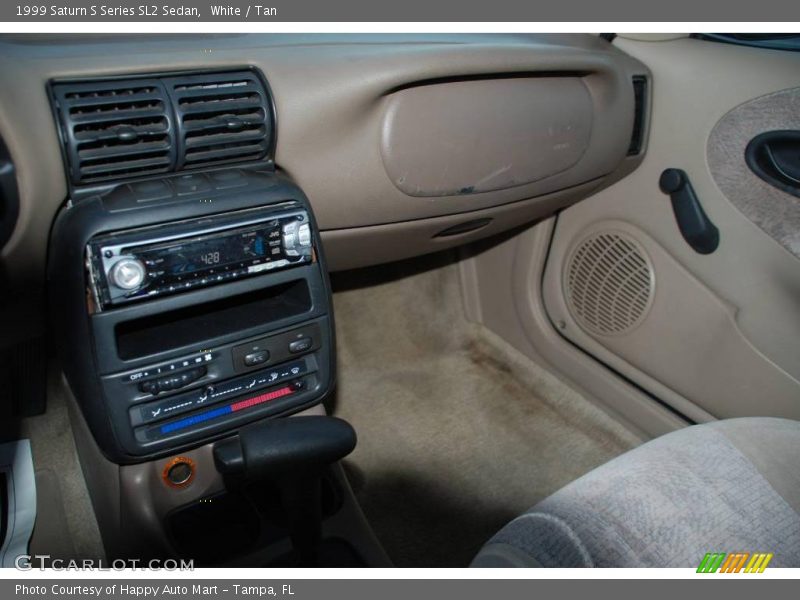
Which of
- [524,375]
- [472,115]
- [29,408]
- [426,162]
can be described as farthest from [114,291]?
[524,375]

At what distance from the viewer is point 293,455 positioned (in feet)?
3.32

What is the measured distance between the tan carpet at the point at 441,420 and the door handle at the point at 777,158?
2.50 ft

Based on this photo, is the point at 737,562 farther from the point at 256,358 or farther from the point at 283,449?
the point at 256,358

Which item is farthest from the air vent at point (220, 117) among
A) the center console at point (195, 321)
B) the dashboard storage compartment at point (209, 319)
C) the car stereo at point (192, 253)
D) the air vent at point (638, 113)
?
the air vent at point (638, 113)

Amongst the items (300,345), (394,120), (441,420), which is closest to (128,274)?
(300,345)

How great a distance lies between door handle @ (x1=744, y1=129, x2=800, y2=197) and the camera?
53.0 inches

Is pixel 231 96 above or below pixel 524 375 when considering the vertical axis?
above

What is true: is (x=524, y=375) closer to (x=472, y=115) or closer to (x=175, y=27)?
(x=472, y=115)

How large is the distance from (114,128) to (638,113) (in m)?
1.12

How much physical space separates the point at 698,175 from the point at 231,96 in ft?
3.29

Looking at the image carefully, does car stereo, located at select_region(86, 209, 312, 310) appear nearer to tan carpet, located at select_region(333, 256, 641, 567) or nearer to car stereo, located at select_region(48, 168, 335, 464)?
car stereo, located at select_region(48, 168, 335, 464)

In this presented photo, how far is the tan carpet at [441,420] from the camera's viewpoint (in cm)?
167

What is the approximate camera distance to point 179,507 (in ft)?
3.99

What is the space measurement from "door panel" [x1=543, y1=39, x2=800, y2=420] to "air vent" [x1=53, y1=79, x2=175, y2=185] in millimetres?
1079
